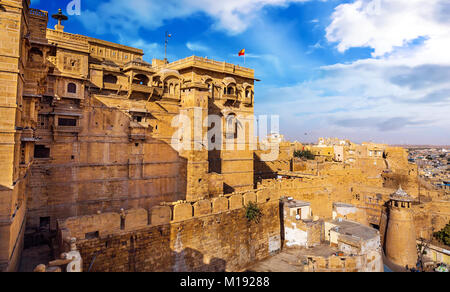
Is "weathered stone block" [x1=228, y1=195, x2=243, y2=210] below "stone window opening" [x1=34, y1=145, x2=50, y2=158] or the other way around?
below

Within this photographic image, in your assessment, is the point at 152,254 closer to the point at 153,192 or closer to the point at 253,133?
the point at 153,192

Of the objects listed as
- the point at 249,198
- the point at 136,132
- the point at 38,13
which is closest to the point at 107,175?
the point at 136,132

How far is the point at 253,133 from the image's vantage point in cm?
2384

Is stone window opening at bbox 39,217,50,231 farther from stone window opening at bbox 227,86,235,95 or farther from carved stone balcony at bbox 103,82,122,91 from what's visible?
stone window opening at bbox 227,86,235,95

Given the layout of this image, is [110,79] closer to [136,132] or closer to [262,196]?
[136,132]

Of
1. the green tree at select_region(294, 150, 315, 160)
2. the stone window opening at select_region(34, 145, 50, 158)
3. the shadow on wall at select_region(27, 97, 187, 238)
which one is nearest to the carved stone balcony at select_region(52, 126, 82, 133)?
the shadow on wall at select_region(27, 97, 187, 238)

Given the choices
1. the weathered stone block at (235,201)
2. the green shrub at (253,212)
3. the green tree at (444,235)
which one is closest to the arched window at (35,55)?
the weathered stone block at (235,201)

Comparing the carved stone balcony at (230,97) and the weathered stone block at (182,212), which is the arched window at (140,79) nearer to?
the carved stone balcony at (230,97)

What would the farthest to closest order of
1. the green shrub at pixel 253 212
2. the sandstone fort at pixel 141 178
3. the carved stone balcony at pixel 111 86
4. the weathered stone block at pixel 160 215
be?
the carved stone balcony at pixel 111 86
the green shrub at pixel 253 212
the weathered stone block at pixel 160 215
the sandstone fort at pixel 141 178

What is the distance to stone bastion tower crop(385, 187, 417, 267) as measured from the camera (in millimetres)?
21906

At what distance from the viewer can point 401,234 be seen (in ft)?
72.9

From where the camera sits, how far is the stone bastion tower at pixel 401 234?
21.9 meters

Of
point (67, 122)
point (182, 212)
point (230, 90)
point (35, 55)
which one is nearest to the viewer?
point (35, 55)
